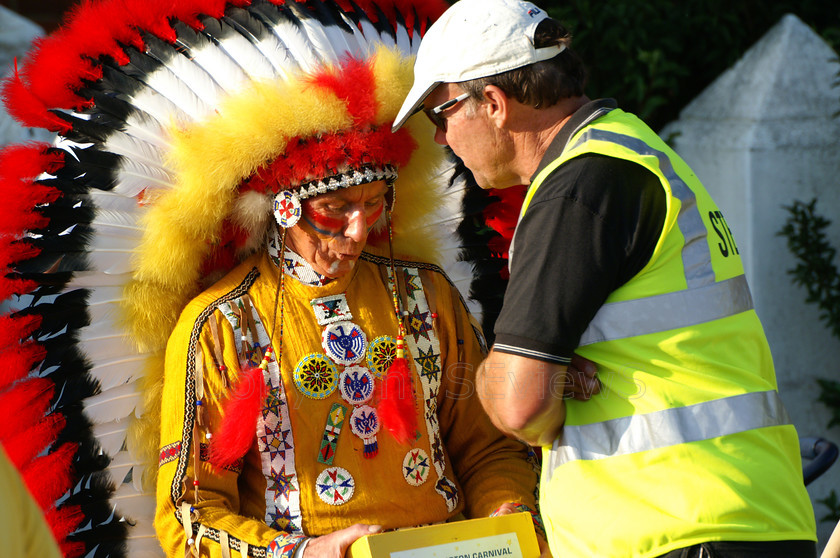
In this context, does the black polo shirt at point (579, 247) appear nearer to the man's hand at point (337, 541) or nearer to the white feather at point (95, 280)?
the man's hand at point (337, 541)

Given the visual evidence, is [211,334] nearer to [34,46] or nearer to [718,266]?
[34,46]

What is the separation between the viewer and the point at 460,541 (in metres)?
2.10

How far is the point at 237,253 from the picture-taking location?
2.62m

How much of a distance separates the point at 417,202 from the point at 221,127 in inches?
26.2

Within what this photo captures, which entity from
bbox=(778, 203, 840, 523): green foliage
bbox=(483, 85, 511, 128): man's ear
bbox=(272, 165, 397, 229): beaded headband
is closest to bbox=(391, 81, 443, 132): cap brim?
bbox=(483, 85, 511, 128): man's ear

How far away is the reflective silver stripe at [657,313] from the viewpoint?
170 cm

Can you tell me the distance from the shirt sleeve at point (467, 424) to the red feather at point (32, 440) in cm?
108

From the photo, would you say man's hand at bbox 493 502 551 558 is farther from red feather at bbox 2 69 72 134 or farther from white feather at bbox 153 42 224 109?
red feather at bbox 2 69 72 134

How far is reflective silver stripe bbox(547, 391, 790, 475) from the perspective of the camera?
1.69m

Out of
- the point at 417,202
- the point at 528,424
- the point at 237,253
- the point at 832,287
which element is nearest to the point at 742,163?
the point at 832,287

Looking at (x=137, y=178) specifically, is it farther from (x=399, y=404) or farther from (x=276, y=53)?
(x=399, y=404)

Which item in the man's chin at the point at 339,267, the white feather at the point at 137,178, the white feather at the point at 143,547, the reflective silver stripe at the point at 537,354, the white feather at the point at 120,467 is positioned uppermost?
the white feather at the point at 137,178

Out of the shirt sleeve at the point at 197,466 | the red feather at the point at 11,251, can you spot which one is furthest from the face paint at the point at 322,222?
the red feather at the point at 11,251

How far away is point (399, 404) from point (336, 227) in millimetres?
522
